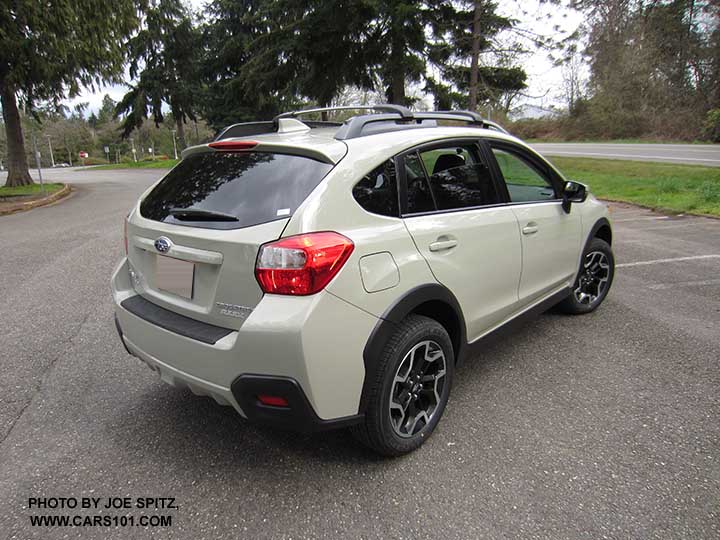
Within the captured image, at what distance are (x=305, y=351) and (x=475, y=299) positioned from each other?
1.25 metres

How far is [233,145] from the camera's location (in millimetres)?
2529

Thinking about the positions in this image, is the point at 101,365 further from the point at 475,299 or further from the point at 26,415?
the point at 475,299

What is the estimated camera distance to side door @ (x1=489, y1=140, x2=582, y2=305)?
3.23 m

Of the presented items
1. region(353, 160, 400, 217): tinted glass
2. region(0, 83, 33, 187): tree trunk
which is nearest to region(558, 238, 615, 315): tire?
region(353, 160, 400, 217): tinted glass

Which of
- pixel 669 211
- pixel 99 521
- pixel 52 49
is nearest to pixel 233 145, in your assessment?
pixel 99 521

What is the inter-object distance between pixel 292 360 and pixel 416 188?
3.82 ft

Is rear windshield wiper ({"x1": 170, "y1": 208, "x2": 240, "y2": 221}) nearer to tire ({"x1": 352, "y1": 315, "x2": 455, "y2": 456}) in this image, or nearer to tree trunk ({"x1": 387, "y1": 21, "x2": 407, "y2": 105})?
tire ({"x1": 352, "y1": 315, "x2": 455, "y2": 456})

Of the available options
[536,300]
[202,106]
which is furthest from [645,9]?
[536,300]

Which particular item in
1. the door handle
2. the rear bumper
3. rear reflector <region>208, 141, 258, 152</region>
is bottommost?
the rear bumper

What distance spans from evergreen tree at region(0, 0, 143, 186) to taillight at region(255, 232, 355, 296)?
14.3 meters

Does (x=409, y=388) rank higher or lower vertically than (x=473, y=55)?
lower

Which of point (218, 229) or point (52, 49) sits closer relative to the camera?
point (218, 229)

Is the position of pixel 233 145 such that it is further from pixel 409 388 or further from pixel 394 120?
pixel 409 388

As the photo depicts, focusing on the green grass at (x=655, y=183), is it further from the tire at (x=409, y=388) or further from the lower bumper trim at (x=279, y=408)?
the lower bumper trim at (x=279, y=408)
